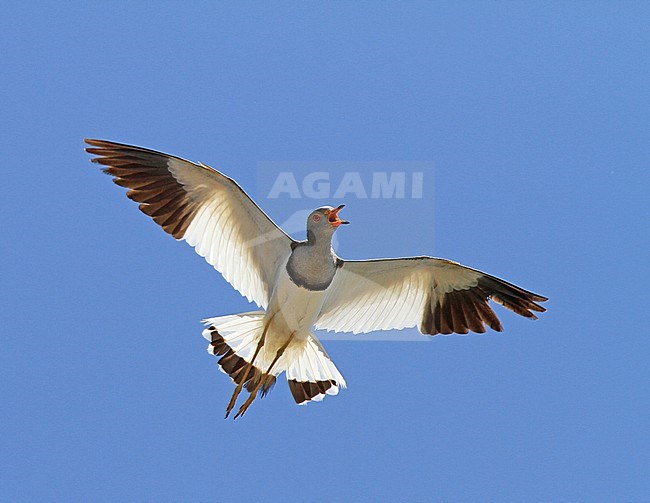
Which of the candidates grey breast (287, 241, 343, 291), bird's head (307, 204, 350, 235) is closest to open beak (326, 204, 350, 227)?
bird's head (307, 204, 350, 235)

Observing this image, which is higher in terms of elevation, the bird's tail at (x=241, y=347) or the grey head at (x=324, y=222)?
the grey head at (x=324, y=222)

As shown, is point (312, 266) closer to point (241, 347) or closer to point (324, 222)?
point (324, 222)

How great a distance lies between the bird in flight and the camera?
12.1 m

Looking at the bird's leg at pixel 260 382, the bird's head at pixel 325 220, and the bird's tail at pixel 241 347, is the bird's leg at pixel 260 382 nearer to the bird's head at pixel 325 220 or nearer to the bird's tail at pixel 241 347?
Answer: the bird's tail at pixel 241 347

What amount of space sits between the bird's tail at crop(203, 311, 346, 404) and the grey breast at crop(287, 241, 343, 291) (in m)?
0.55

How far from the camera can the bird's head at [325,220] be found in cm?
1195

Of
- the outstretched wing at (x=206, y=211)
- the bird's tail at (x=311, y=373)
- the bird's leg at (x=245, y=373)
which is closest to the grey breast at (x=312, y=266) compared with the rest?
the outstretched wing at (x=206, y=211)

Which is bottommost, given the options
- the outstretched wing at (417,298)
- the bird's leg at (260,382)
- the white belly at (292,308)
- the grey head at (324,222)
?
the bird's leg at (260,382)

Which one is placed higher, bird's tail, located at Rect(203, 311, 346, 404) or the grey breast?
the grey breast

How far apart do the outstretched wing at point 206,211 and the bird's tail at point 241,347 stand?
8.5 inches

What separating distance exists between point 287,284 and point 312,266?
0.30 metres

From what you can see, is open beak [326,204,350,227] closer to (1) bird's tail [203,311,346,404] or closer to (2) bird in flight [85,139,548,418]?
(2) bird in flight [85,139,548,418]

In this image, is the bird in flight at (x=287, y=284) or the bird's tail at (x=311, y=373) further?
the bird's tail at (x=311, y=373)

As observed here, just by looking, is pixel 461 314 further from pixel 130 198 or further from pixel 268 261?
pixel 130 198
